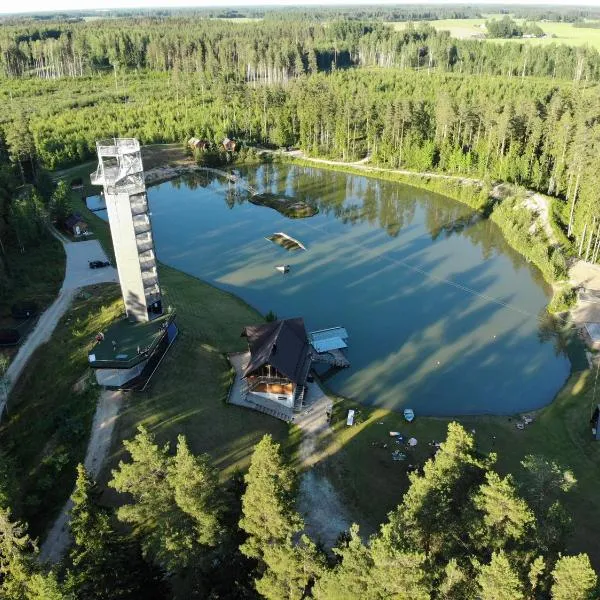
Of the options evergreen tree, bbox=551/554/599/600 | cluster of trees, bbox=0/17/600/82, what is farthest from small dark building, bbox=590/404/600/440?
cluster of trees, bbox=0/17/600/82

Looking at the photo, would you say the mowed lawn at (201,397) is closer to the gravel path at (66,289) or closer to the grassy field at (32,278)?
the gravel path at (66,289)

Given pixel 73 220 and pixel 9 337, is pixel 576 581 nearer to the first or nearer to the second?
pixel 9 337

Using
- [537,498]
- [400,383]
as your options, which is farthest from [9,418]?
[537,498]

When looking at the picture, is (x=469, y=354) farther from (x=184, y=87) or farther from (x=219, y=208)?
(x=184, y=87)

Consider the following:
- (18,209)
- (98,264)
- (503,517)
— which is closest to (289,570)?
(503,517)

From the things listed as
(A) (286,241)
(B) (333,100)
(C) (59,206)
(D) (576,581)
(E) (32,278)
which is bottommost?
(A) (286,241)

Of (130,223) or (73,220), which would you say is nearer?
(130,223)
